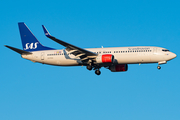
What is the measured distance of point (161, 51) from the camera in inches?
2292

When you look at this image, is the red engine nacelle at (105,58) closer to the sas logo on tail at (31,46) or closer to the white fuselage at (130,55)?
the white fuselage at (130,55)

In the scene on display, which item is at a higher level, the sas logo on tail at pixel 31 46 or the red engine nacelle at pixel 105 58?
the sas logo on tail at pixel 31 46

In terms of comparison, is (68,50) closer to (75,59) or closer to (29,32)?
(75,59)

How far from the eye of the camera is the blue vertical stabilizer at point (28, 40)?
65.6 metres

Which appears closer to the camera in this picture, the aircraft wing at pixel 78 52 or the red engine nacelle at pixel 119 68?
the aircraft wing at pixel 78 52

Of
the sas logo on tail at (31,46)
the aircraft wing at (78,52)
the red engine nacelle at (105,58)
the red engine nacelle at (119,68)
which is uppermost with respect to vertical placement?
the sas logo on tail at (31,46)

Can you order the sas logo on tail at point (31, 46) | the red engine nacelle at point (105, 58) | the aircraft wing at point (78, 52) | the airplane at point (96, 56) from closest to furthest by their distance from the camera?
1. the aircraft wing at point (78, 52)
2. the red engine nacelle at point (105, 58)
3. the airplane at point (96, 56)
4. the sas logo on tail at point (31, 46)

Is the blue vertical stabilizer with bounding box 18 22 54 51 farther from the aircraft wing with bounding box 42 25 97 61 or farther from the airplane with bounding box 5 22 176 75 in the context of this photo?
the aircraft wing with bounding box 42 25 97 61

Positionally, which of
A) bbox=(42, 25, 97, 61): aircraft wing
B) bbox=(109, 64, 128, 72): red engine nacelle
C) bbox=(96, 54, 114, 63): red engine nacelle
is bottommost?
bbox=(109, 64, 128, 72): red engine nacelle

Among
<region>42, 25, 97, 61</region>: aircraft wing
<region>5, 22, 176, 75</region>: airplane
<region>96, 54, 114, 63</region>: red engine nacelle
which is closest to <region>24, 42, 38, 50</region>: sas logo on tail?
<region>5, 22, 176, 75</region>: airplane

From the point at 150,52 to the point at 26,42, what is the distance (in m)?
26.0

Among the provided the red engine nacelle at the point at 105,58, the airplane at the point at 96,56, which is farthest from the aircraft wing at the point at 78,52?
the red engine nacelle at the point at 105,58

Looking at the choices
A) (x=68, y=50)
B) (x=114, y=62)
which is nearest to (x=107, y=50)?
(x=114, y=62)

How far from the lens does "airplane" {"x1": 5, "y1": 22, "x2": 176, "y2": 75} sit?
57.8 metres
